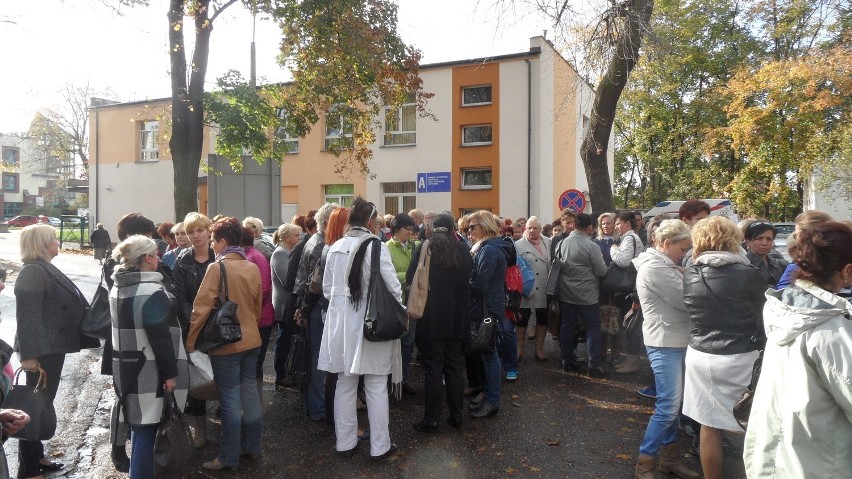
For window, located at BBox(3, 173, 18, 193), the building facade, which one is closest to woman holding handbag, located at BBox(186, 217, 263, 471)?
the building facade

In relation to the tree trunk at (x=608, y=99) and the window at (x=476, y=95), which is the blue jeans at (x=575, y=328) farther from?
the window at (x=476, y=95)

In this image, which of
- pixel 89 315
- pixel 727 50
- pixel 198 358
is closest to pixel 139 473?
pixel 198 358

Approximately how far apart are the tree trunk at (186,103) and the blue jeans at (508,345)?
758 centimetres

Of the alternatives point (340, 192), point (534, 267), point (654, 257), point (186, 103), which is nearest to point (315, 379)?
point (654, 257)

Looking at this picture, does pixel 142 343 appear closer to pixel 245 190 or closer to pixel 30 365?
pixel 30 365

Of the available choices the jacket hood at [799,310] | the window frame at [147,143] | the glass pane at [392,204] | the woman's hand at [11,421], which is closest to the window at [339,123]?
the glass pane at [392,204]

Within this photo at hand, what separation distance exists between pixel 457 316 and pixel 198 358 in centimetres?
205

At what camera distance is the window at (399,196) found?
942 inches

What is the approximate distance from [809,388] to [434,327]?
3141mm

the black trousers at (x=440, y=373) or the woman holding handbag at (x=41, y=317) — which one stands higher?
the woman holding handbag at (x=41, y=317)

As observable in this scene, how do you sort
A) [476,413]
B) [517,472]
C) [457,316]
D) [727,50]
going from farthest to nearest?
1. [727,50]
2. [476,413]
3. [457,316]
4. [517,472]

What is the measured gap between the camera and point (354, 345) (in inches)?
179

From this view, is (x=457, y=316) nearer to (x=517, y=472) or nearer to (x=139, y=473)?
(x=517, y=472)

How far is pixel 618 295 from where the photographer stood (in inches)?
282
